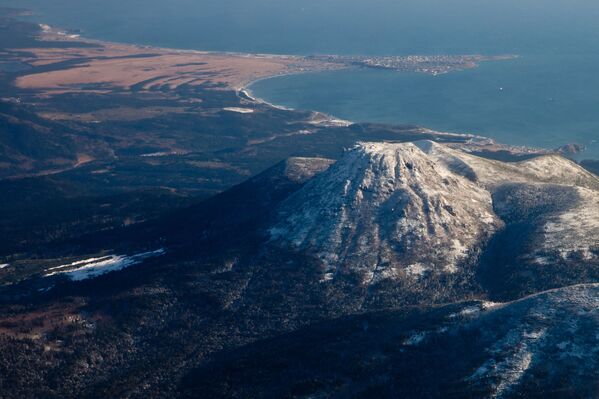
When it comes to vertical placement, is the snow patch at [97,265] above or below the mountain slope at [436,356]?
below

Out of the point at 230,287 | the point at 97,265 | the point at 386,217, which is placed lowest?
the point at 97,265

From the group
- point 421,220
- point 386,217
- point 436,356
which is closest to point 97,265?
point 386,217

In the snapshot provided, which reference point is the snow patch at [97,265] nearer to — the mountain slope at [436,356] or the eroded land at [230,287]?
the eroded land at [230,287]

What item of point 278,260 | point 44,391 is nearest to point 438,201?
point 278,260

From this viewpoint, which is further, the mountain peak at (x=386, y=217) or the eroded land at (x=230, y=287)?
the mountain peak at (x=386, y=217)

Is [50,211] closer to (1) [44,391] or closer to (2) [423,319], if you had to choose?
(1) [44,391]

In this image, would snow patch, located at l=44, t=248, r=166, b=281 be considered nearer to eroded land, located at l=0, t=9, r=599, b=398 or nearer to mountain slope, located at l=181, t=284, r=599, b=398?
eroded land, located at l=0, t=9, r=599, b=398

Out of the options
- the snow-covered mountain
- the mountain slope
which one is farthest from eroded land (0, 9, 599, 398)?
the snow-covered mountain

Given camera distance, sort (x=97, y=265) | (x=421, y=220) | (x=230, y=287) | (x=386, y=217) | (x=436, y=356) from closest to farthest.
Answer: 1. (x=436, y=356)
2. (x=230, y=287)
3. (x=97, y=265)
4. (x=421, y=220)
5. (x=386, y=217)

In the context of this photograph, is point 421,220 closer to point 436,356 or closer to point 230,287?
point 230,287

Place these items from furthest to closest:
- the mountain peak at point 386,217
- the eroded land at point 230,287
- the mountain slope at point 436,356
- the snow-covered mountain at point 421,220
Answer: the mountain peak at point 386,217 < the snow-covered mountain at point 421,220 < the eroded land at point 230,287 < the mountain slope at point 436,356

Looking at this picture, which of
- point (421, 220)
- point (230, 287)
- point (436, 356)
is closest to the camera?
point (436, 356)

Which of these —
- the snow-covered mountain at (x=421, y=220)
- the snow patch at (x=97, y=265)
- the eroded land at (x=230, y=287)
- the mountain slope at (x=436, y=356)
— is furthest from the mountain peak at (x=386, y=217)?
the snow patch at (x=97, y=265)
